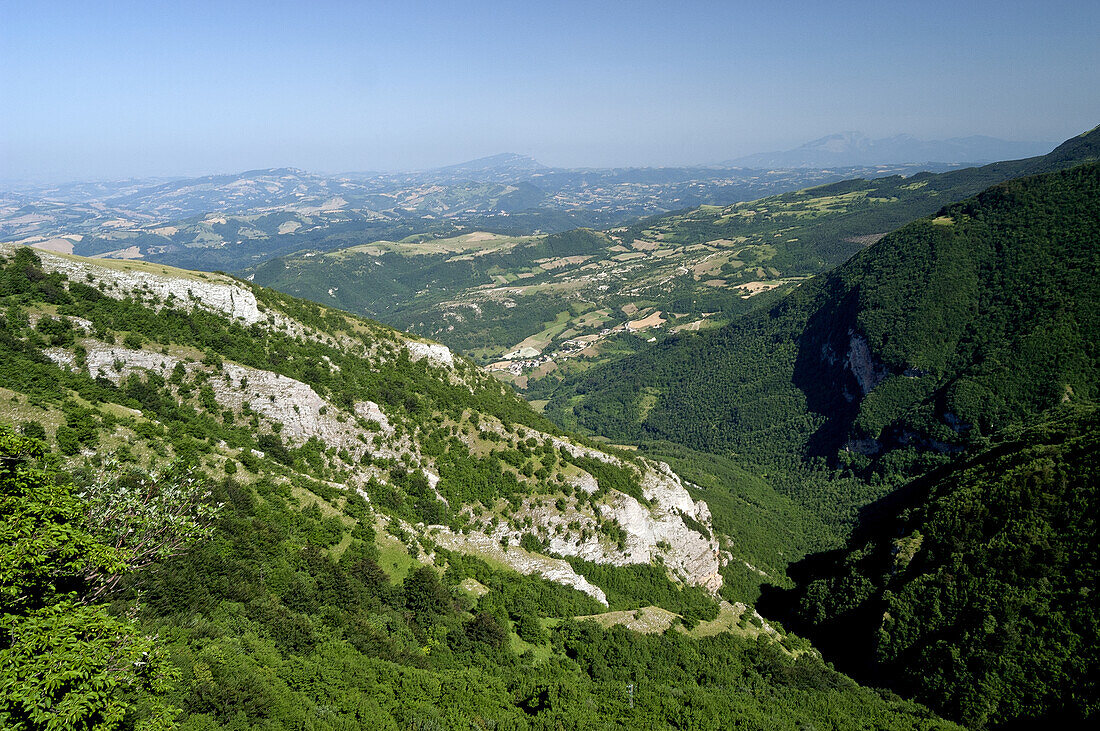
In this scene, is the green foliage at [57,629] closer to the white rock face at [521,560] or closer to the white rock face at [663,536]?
the white rock face at [521,560]

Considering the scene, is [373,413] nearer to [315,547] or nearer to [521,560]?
[315,547]

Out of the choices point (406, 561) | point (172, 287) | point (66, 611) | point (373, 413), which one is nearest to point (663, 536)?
point (406, 561)

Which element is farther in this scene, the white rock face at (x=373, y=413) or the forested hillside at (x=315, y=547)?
the white rock face at (x=373, y=413)

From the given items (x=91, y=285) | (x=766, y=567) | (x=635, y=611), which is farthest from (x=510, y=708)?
(x=766, y=567)

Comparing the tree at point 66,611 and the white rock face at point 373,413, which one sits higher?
the tree at point 66,611

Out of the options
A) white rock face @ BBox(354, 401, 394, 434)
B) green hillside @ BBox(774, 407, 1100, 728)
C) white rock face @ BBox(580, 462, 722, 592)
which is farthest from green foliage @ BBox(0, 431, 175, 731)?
green hillside @ BBox(774, 407, 1100, 728)

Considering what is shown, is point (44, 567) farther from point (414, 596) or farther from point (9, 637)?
point (414, 596)

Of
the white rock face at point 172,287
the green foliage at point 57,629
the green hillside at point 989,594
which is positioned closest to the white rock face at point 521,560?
the green hillside at point 989,594
